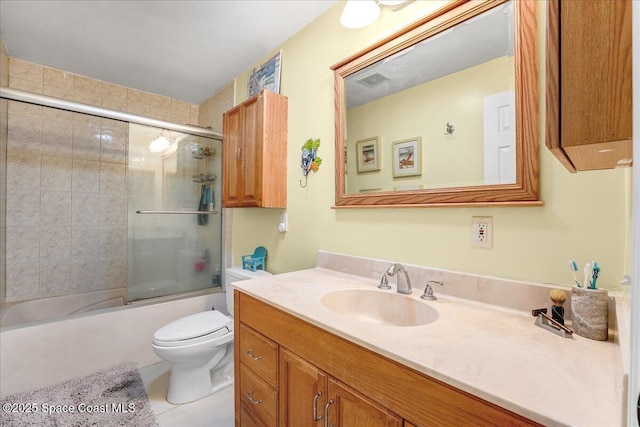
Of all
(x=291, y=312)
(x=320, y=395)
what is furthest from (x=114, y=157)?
(x=320, y=395)

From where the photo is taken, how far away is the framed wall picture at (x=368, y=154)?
1.39 m

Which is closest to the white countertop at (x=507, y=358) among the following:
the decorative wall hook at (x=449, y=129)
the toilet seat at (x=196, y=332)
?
the decorative wall hook at (x=449, y=129)

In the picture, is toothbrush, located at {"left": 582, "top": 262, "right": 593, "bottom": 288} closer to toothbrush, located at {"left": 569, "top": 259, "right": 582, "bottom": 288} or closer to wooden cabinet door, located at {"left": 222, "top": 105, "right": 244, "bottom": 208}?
toothbrush, located at {"left": 569, "top": 259, "right": 582, "bottom": 288}

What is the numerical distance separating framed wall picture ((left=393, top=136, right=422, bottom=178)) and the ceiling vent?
329 millimetres

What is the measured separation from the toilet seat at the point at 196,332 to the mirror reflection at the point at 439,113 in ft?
3.80

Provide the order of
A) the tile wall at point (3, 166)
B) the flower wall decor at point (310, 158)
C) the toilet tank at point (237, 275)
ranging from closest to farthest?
the flower wall decor at point (310, 158), the toilet tank at point (237, 275), the tile wall at point (3, 166)

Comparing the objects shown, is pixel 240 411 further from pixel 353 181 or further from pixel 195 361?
pixel 353 181

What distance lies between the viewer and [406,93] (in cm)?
128

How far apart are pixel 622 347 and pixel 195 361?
1833 mm

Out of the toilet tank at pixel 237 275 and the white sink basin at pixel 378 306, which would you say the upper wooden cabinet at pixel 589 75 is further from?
the toilet tank at pixel 237 275

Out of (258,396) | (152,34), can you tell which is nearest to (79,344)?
(258,396)

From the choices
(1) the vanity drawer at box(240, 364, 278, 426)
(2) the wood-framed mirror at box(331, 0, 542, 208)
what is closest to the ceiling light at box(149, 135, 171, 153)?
(2) the wood-framed mirror at box(331, 0, 542, 208)

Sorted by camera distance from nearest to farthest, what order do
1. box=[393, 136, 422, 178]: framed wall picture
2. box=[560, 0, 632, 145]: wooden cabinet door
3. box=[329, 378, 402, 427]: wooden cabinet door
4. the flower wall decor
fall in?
box=[560, 0, 632, 145]: wooden cabinet door → box=[329, 378, 402, 427]: wooden cabinet door → box=[393, 136, 422, 178]: framed wall picture → the flower wall decor

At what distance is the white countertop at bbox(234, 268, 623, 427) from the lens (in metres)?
0.49
